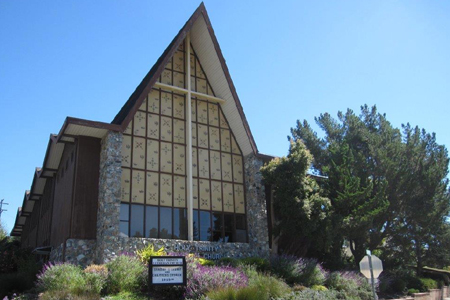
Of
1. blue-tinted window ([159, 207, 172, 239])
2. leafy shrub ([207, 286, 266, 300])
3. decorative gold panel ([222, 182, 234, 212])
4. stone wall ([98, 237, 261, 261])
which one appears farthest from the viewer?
decorative gold panel ([222, 182, 234, 212])

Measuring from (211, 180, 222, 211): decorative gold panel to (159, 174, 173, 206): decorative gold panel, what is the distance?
2.38m

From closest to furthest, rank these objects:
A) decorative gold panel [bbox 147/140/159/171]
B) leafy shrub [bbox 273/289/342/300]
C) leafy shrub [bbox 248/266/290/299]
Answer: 1. leafy shrub [bbox 248/266/290/299]
2. leafy shrub [bbox 273/289/342/300]
3. decorative gold panel [bbox 147/140/159/171]

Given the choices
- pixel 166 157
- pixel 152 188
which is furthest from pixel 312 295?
pixel 166 157

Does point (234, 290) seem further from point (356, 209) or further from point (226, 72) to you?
point (226, 72)

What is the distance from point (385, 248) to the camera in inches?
1024

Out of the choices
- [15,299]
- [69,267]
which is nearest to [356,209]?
[69,267]

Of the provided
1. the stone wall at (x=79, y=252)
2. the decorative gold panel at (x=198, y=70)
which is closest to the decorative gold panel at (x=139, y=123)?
the decorative gold panel at (x=198, y=70)

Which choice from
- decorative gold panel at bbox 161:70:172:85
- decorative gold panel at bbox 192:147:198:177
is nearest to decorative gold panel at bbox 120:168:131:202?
decorative gold panel at bbox 192:147:198:177

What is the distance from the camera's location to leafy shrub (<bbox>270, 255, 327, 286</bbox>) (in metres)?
17.3

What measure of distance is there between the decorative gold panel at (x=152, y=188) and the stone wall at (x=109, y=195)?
1.70 meters

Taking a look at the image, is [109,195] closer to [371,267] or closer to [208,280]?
[208,280]

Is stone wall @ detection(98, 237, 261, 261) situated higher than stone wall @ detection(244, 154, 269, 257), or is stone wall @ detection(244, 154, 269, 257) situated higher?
stone wall @ detection(244, 154, 269, 257)

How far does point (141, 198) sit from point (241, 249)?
18.2ft

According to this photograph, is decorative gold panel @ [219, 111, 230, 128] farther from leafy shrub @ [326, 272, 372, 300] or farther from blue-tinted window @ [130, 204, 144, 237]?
leafy shrub @ [326, 272, 372, 300]
